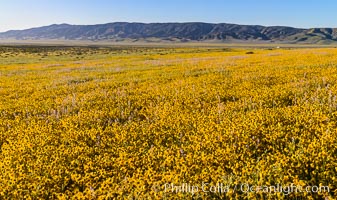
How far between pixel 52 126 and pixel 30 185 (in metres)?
4.75

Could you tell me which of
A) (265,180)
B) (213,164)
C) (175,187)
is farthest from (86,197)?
(265,180)

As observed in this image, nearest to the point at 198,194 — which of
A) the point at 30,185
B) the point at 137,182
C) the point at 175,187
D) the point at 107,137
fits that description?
the point at 175,187

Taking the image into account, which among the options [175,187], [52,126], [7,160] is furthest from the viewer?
[52,126]

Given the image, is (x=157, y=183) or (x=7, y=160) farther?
(x=7, y=160)

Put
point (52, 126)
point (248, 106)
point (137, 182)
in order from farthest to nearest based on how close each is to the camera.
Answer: point (248, 106)
point (52, 126)
point (137, 182)

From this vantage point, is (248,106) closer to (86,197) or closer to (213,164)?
(213,164)

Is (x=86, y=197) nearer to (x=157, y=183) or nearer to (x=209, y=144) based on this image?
(x=157, y=183)

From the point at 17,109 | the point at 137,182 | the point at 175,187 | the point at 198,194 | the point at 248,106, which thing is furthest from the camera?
the point at 17,109

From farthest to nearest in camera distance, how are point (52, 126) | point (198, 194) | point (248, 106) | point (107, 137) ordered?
point (248, 106) → point (52, 126) → point (107, 137) → point (198, 194)

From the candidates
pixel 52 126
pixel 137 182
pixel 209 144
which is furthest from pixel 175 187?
pixel 52 126

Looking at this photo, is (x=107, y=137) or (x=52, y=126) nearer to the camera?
(x=107, y=137)

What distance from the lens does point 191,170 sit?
6.25 m

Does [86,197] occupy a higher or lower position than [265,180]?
lower

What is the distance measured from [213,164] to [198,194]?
1468 millimetres
